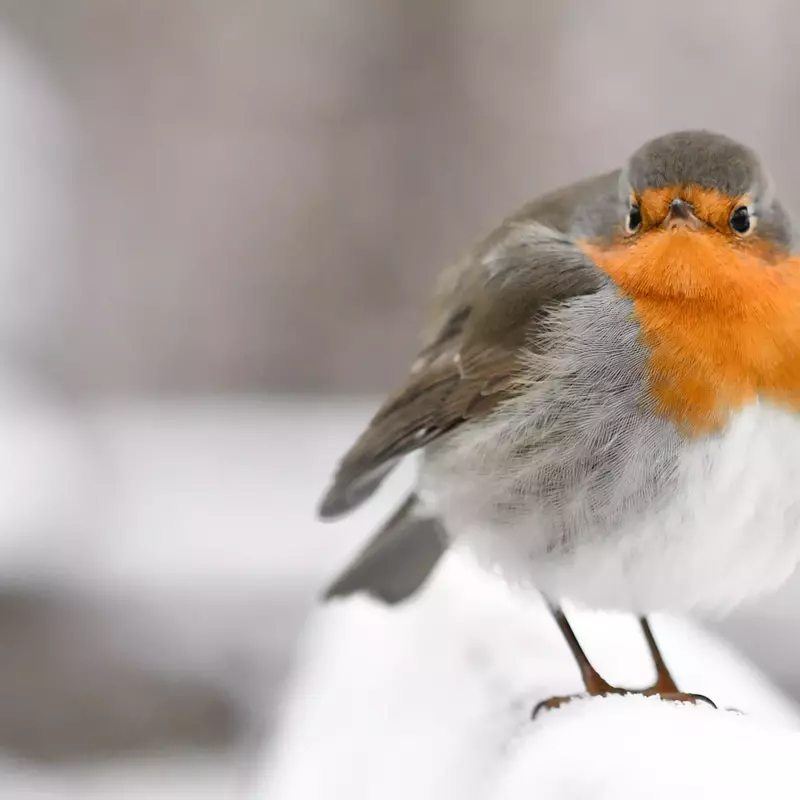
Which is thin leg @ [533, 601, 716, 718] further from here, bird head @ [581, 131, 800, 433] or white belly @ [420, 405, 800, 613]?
bird head @ [581, 131, 800, 433]

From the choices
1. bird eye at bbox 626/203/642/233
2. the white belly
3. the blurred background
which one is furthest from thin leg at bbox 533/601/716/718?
the blurred background

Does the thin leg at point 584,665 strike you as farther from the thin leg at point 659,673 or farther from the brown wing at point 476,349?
the brown wing at point 476,349

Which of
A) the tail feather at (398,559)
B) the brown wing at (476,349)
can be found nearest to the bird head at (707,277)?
the brown wing at (476,349)

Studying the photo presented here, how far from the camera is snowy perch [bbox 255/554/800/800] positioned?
1025mm

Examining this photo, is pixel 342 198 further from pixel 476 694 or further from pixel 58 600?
pixel 476 694

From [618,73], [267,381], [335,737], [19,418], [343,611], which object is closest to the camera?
[335,737]

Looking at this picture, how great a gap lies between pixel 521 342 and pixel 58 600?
9.01 ft

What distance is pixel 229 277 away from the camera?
202 inches

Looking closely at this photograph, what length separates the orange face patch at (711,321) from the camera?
49.7 inches

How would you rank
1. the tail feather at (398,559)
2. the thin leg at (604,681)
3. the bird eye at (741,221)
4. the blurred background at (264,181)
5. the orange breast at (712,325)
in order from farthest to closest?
the blurred background at (264,181), the tail feather at (398,559), the thin leg at (604,681), the bird eye at (741,221), the orange breast at (712,325)

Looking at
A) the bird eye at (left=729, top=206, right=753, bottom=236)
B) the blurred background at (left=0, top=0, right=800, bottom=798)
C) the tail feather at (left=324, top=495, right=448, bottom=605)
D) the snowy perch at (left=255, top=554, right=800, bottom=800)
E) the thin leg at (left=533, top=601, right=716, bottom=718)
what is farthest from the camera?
the blurred background at (left=0, top=0, right=800, bottom=798)

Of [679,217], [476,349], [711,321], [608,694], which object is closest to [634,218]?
[679,217]

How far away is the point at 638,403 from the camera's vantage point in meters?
1.30

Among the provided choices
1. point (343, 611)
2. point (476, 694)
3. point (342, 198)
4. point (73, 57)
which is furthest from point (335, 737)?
point (73, 57)
